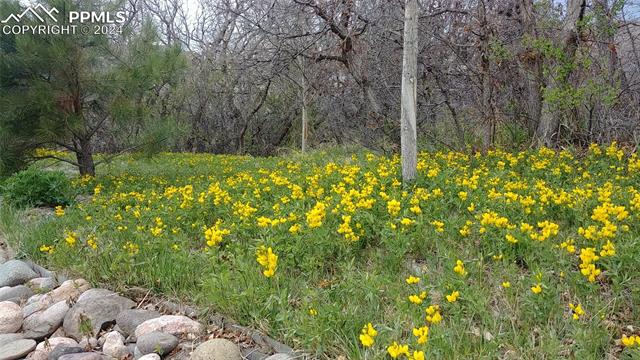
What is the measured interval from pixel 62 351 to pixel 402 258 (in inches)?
91.3

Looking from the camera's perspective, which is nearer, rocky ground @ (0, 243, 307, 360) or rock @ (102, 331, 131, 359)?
rocky ground @ (0, 243, 307, 360)

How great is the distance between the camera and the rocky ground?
321 centimetres

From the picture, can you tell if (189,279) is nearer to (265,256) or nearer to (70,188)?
(265,256)

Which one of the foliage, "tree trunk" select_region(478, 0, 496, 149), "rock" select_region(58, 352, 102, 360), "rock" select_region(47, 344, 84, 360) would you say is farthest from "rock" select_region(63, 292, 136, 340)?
"tree trunk" select_region(478, 0, 496, 149)

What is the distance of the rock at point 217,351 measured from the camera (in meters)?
3.04

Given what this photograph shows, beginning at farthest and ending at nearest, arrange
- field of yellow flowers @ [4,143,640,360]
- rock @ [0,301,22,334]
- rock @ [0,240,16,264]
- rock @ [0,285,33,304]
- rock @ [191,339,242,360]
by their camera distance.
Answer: rock @ [0,240,16,264] → rock @ [0,285,33,304] → rock @ [0,301,22,334] → rock @ [191,339,242,360] → field of yellow flowers @ [4,143,640,360]

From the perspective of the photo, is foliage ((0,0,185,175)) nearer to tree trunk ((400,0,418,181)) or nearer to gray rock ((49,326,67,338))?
tree trunk ((400,0,418,181))

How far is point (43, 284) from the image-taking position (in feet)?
15.0

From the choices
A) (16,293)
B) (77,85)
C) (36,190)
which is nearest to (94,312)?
(16,293)

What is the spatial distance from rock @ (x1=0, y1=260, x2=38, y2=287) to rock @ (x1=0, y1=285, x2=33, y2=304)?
0.12 metres

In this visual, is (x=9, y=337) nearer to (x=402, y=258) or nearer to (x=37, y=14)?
(x=402, y=258)

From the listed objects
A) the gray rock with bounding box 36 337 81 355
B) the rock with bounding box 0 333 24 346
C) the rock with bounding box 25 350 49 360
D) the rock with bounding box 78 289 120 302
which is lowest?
the rock with bounding box 25 350 49 360

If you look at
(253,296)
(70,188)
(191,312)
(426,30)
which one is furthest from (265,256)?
(426,30)

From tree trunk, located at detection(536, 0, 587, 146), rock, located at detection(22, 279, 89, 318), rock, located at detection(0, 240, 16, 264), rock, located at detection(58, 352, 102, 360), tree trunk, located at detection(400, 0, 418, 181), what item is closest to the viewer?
rock, located at detection(58, 352, 102, 360)
